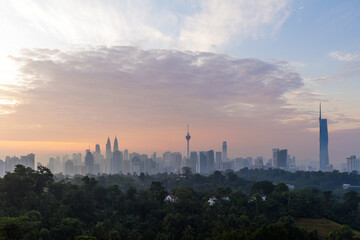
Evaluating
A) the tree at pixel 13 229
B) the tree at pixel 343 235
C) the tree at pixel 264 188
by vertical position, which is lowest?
the tree at pixel 343 235

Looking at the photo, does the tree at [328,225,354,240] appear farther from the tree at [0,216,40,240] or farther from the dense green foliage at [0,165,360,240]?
the tree at [0,216,40,240]

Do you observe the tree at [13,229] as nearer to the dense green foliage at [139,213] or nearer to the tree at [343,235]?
the dense green foliage at [139,213]

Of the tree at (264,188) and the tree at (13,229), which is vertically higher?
the tree at (13,229)

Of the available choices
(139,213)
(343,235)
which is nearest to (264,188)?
(343,235)

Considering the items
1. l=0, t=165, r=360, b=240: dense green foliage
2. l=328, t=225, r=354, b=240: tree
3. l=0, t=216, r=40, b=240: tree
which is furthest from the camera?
l=328, t=225, r=354, b=240: tree

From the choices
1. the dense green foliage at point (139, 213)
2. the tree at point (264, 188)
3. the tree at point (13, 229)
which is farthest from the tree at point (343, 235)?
the tree at point (13, 229)

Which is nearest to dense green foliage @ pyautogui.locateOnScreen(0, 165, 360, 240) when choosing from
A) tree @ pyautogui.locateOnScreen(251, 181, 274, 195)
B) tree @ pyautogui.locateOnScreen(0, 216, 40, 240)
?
tree @ pyautogui.locateOnScreen(0, 216, 40, 240)

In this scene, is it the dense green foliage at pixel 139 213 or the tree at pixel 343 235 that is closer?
the dense green foliage at pixel 139 213

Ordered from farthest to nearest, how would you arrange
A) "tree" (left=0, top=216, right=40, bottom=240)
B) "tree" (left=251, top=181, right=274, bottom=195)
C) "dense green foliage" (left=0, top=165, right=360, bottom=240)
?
"tree" (left=251, top=181, right=274, bottom=195) < "dense green foliage" (left=0, top=165, right=360, bottom=240) < "tree" (left=0, top=216, right=40, bottom=240)

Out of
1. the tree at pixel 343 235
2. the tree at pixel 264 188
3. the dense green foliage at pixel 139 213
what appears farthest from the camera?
the tree at pixel 264 188

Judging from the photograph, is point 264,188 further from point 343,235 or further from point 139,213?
point 139,213
